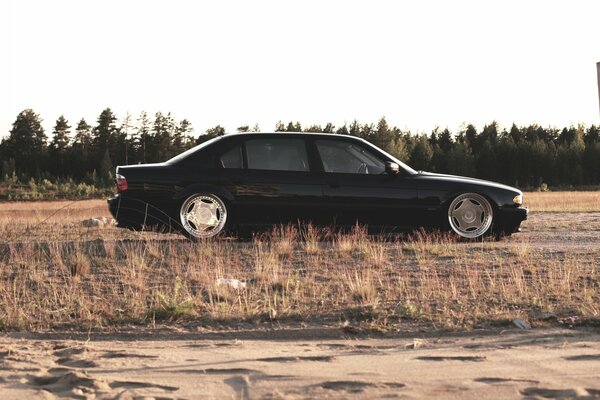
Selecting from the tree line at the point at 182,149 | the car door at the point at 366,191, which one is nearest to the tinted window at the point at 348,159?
the car door at the point at 366,191

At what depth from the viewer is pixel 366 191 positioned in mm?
10625

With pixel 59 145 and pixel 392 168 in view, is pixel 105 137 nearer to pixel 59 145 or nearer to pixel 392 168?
pixel 59 145

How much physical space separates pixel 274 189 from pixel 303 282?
9.42 feet

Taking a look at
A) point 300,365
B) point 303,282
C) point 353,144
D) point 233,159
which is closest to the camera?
point 300,365

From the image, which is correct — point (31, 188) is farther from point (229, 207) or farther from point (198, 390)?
point (198, 390)

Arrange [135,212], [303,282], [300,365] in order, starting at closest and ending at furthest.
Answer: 1. [300,365]
2. [303,282]
3. [135,212]

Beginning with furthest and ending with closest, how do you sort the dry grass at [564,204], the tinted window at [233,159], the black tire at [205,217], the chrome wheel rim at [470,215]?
the dry grass at [564,204] → the chrome wheel rim at [470,215] → the tinted window at [233,159] → the black tire at [205,217]

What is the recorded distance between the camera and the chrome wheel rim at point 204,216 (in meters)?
10.6

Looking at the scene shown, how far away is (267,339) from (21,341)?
1.67 m

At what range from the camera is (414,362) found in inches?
191

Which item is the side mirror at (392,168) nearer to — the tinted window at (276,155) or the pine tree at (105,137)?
the tinted window at (276,155)

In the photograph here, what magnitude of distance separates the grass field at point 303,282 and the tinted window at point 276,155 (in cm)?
82

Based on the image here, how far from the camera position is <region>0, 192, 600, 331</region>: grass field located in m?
6.45

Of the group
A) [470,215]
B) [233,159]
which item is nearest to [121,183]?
[233,159]
